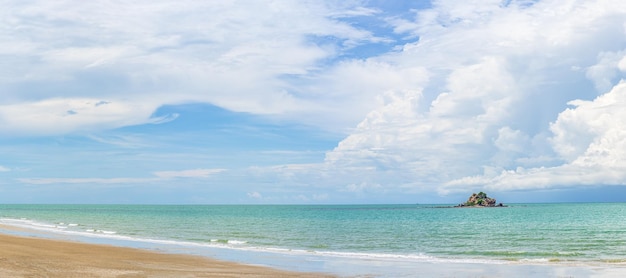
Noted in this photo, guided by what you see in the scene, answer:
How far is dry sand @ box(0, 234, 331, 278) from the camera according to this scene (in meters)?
23.3

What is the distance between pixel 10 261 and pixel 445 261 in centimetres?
2142

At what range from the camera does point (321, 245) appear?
44.1 metres

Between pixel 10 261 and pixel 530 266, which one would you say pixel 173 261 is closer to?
pixel 10 261

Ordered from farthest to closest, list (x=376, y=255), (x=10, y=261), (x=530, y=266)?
Answer: (x=376, y=255) → (x=530, y=266) → (x=10, y=261)

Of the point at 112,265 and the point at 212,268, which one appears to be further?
the point at 212,268

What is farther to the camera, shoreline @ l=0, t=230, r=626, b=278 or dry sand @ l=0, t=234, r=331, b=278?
shoreline @ l=0, t=230, r=626, b=278

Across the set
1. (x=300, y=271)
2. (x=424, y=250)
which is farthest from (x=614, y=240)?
(x=300, y=271)

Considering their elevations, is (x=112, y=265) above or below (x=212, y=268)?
above

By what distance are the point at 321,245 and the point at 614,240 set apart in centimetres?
2384

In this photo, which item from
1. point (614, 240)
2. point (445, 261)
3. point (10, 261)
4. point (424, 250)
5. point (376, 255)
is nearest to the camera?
point (10, 261)

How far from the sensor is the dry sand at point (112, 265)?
23281 millimetres

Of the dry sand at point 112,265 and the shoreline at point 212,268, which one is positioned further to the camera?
the shoreline at point 212,268

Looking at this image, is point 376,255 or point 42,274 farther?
point 376,255

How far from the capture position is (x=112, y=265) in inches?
1045
